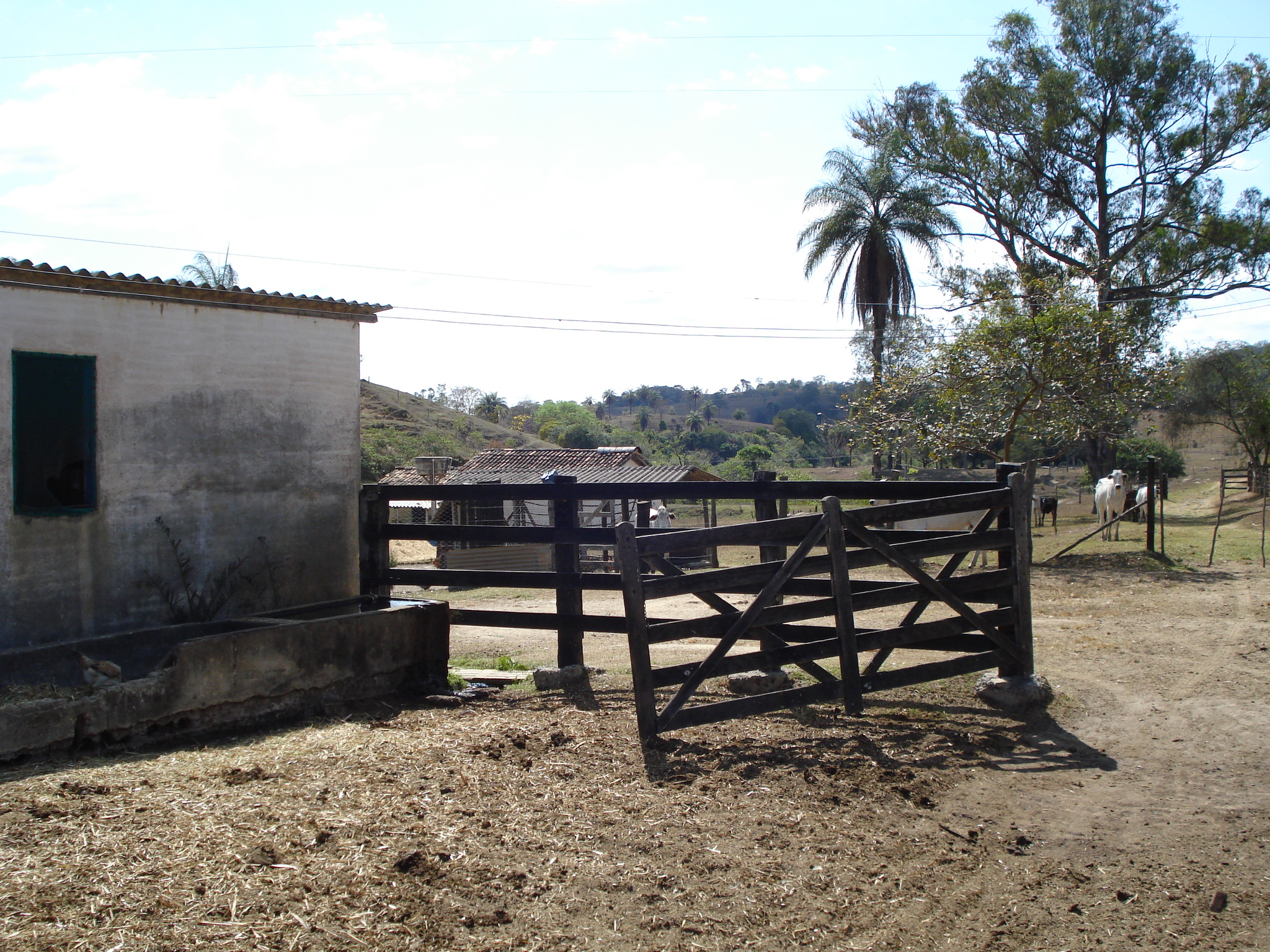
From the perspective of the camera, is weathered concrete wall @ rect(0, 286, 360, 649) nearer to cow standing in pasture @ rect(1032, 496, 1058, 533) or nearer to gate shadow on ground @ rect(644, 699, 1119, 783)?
gate shadow on ground @ rect(644, 699, 1119, 783)

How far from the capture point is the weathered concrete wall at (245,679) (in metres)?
5.27

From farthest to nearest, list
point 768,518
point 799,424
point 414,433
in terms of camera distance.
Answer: point 799,424 < point 414,433 < point 768,518

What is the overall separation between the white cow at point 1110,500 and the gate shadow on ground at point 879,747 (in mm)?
15315

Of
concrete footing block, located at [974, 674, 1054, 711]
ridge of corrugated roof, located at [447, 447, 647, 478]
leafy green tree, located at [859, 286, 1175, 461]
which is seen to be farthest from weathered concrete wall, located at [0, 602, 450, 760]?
ridge of corrugated roof, located at [447, 447, 647, 478]

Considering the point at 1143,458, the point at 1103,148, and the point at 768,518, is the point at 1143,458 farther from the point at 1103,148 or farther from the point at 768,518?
the point at 768,518

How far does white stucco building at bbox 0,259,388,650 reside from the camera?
22.5 feet

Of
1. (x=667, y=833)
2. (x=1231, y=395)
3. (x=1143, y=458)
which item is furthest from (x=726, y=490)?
(x=1143, y=458)

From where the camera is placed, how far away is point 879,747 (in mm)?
5590

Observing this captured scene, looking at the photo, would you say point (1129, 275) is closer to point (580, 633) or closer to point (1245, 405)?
point (1245, 405)

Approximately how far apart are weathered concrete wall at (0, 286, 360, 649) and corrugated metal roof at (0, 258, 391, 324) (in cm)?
7

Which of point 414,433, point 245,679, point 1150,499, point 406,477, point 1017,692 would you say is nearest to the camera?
point 245,679

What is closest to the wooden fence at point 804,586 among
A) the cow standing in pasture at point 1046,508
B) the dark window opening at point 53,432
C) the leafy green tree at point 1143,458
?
the dark window opening at point 53,432

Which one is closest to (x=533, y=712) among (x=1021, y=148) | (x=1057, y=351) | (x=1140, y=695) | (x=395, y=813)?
(x=395, y=813)

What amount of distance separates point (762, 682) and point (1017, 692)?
1.79 metres
